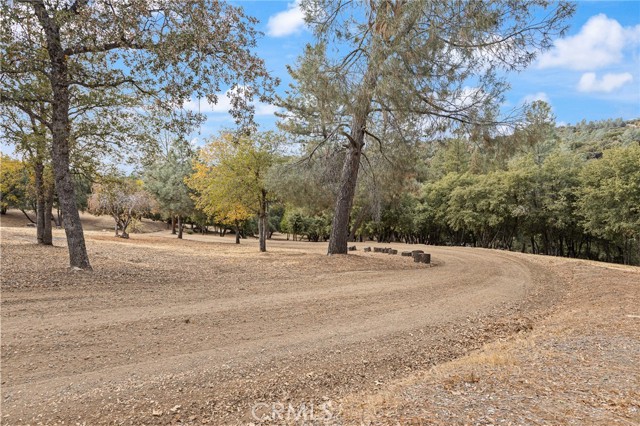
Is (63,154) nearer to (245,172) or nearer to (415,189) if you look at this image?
(245,172)

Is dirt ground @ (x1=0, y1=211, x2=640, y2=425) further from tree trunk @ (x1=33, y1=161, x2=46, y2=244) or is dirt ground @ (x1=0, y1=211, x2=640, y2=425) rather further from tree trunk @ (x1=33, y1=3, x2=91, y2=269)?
tree trunk @ (x1=33, y1=161, x2=46, y2=244)

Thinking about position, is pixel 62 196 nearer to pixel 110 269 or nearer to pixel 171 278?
pixel 110 269

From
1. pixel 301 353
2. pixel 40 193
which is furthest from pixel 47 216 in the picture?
pixel 301 353

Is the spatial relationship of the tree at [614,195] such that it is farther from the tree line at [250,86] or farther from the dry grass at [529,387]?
the dry grass at [529,387]

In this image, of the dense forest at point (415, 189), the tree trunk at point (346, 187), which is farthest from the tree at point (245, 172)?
the tree trunk at point (346, 187)

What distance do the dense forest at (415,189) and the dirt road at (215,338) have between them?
160 inches

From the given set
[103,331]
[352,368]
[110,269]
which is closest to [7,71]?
[110,269]

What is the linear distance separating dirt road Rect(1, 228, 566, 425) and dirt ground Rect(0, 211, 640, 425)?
2cm

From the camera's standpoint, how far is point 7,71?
773cm

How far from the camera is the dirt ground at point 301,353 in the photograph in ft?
10.8

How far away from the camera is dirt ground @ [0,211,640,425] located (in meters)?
3.28

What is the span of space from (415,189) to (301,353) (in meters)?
22.4

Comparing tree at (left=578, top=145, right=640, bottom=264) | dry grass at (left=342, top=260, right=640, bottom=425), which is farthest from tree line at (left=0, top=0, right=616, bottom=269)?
tree at (left=578, top=145, right=640, bottom=264)

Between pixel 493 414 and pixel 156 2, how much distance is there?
939 cm
